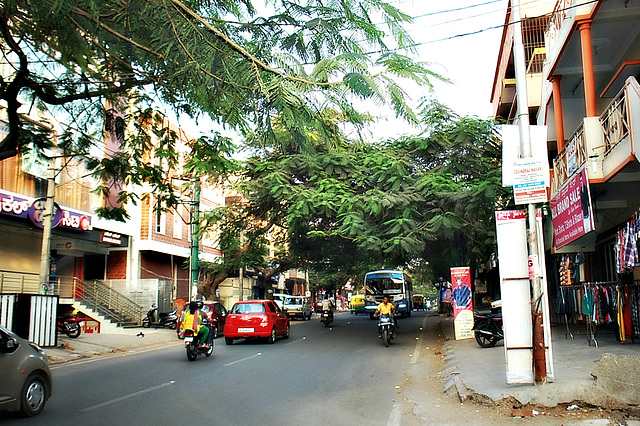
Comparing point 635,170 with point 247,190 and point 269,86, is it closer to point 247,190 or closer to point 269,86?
point 269,86

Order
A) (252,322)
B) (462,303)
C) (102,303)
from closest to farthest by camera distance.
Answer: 1. (462,303)
2. (252,322)
3. (102,303)

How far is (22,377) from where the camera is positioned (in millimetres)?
7352

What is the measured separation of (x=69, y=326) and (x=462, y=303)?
1333 cm

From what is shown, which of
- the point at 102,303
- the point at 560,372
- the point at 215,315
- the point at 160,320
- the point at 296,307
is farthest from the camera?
the point at 296,307

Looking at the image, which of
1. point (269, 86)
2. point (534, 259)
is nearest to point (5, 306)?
point (269, 86)

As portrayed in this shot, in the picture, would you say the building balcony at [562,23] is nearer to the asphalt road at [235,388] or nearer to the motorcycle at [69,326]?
the asphalt road at [235,388]

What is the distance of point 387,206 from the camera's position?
17391mm

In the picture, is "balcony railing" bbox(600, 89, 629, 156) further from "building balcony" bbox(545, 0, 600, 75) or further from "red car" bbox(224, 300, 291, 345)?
"red car" bbox(224, 300, 291, 345)

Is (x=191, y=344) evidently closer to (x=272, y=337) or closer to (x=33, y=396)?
(x=272, y=337)

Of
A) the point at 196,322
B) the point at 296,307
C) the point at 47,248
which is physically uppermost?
the point at 47,248

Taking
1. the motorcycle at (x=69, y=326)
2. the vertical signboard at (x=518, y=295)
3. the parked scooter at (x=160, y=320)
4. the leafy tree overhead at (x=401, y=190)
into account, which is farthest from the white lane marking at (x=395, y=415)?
the parked scooter at (x=160, y=320)

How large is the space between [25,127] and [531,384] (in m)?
9.90

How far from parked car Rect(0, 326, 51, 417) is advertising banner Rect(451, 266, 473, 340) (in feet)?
42.9

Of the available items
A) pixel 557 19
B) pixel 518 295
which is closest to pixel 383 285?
pixel 557 19
